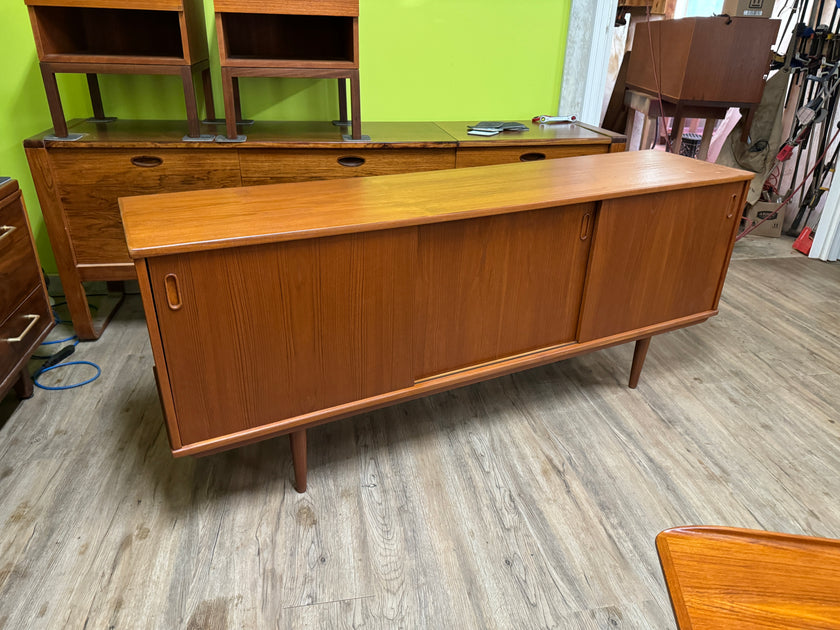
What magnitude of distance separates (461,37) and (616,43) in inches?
85.7

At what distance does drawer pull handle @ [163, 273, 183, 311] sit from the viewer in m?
1.15

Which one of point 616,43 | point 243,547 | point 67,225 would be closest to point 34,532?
point 243,547

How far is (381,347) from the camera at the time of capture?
4.75 ft

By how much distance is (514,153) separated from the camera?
2381mm

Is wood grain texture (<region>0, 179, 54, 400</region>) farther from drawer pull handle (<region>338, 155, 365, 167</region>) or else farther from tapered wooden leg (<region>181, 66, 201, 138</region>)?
drawer pull handle (<region>338, 155, 365, 167</region>)

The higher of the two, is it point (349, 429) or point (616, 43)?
point (616, 43)

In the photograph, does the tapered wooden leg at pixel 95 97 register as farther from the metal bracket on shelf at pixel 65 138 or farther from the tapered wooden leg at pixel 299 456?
the tapered wooden leg at pixel 299 456

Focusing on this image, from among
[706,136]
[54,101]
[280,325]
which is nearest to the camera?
[280,325]

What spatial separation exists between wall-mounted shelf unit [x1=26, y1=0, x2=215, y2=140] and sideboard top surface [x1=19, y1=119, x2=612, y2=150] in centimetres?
8

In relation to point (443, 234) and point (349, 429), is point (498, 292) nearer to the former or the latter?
point (443, 234)

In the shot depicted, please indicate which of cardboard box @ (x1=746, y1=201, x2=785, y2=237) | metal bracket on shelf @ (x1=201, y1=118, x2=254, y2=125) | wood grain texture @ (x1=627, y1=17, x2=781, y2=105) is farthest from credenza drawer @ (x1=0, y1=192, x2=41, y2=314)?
cardboard box @ (x1=746, y1=201, x2=785, y2=237)

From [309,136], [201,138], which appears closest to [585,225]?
[309,136]

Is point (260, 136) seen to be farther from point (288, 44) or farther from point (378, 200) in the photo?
point (378, 200)

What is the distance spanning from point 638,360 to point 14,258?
6.80 feet
